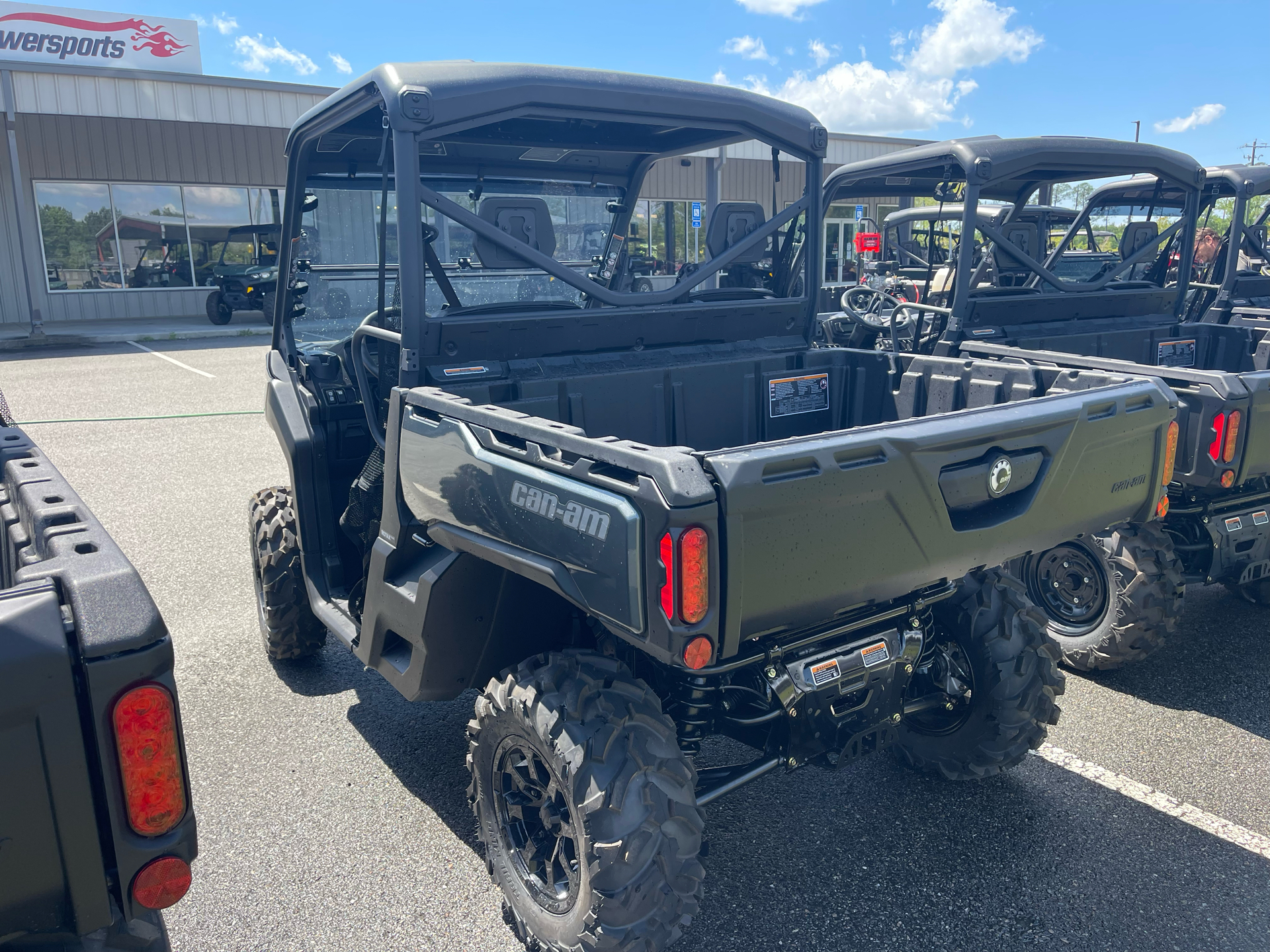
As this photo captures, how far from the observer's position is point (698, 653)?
202cm

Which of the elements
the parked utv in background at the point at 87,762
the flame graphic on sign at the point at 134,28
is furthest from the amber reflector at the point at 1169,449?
the flame graphic on sign at the point at 134,28

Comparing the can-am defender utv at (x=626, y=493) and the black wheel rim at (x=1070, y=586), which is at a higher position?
the can-am defender utv at (x=626, y=493)

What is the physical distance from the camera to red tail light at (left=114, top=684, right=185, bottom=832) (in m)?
1.44

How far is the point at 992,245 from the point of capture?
211 inches

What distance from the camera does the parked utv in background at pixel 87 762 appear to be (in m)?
1.33

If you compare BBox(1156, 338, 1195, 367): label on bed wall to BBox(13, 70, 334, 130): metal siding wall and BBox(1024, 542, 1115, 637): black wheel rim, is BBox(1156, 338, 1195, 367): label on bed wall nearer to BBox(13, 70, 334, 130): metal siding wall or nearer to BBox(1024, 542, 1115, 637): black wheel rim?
BBox(1024, 542, 1115, 637): black wheel rim

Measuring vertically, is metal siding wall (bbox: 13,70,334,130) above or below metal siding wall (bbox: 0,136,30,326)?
above

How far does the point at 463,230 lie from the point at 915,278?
761cm

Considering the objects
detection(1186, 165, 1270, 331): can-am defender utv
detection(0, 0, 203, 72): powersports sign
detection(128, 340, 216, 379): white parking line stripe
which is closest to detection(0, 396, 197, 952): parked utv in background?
detection(1186, 165, 1270, 331): can-am defender utv

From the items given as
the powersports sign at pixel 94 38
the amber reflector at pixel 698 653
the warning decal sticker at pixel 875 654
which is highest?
the powersports sign at pixel 94 38

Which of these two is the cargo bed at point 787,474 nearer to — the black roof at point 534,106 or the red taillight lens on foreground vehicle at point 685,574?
the red taillight lens on foreground vehicle at point 685,574

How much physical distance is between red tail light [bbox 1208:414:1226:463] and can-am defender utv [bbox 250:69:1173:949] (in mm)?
922

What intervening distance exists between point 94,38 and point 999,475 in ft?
87.7

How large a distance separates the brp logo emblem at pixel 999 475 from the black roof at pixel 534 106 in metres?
1.60
